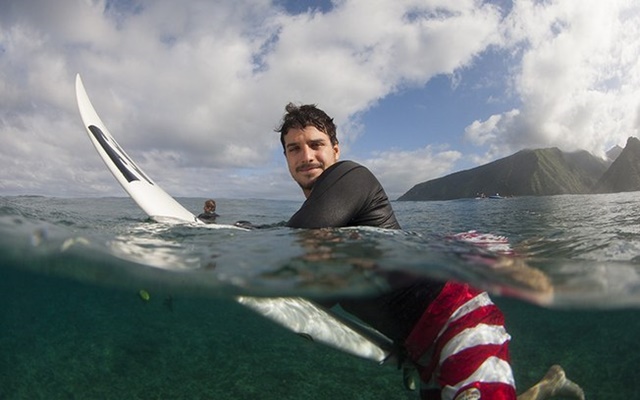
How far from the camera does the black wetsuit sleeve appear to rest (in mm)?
2641

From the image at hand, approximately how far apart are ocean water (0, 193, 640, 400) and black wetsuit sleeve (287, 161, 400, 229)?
411 mm

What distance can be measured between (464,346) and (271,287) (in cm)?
222

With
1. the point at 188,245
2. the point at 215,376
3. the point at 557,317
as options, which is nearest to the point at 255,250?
the point at 188,245

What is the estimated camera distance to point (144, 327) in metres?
16.7

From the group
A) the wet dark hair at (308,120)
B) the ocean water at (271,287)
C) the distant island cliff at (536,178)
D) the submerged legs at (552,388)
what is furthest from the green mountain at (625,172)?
the wet dark hair at (308,120)

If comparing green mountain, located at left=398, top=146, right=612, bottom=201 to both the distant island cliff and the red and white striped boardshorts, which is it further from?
the red and white striped boardshorts

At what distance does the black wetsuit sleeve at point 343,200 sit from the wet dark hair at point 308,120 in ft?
2.61

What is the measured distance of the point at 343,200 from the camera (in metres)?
2.65

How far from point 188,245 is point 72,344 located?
10.7 meters

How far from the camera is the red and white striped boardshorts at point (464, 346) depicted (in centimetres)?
233

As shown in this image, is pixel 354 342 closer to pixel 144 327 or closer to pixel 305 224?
pixel 305 224

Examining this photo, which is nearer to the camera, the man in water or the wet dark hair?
the man in water

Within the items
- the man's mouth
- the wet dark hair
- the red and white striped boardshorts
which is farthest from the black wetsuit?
the wet dark hair

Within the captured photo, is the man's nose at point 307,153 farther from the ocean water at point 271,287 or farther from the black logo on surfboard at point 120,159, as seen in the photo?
the black logo on surfboard at point 120,159
